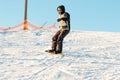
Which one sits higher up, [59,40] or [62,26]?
[62,26]

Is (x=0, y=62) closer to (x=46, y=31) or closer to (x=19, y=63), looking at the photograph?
(x=19, y=63)

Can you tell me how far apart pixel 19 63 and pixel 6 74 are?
1.35 meters

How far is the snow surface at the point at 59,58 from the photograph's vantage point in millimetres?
11570

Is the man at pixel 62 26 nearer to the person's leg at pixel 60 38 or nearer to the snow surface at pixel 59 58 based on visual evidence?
the person's leg at pixel 60 38

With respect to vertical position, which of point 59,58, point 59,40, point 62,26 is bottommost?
point 59,58

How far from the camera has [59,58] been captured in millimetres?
13609

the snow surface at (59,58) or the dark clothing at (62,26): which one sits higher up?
the dark clothing at (62,26)

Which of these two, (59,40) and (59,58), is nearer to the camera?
(59,58)

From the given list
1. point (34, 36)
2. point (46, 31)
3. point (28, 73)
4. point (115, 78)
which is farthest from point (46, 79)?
point (46, 31)

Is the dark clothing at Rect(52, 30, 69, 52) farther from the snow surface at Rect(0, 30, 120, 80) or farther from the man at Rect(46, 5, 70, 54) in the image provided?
the snow surface at Rect(0, 30, 120, 80)

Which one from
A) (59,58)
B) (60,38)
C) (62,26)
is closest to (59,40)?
(60,38)

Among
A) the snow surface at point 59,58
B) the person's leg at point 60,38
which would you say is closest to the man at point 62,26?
the person's leg at point 60,38

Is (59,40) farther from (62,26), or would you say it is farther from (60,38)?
(62,26)

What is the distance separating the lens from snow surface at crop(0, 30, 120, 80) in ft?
38.0
